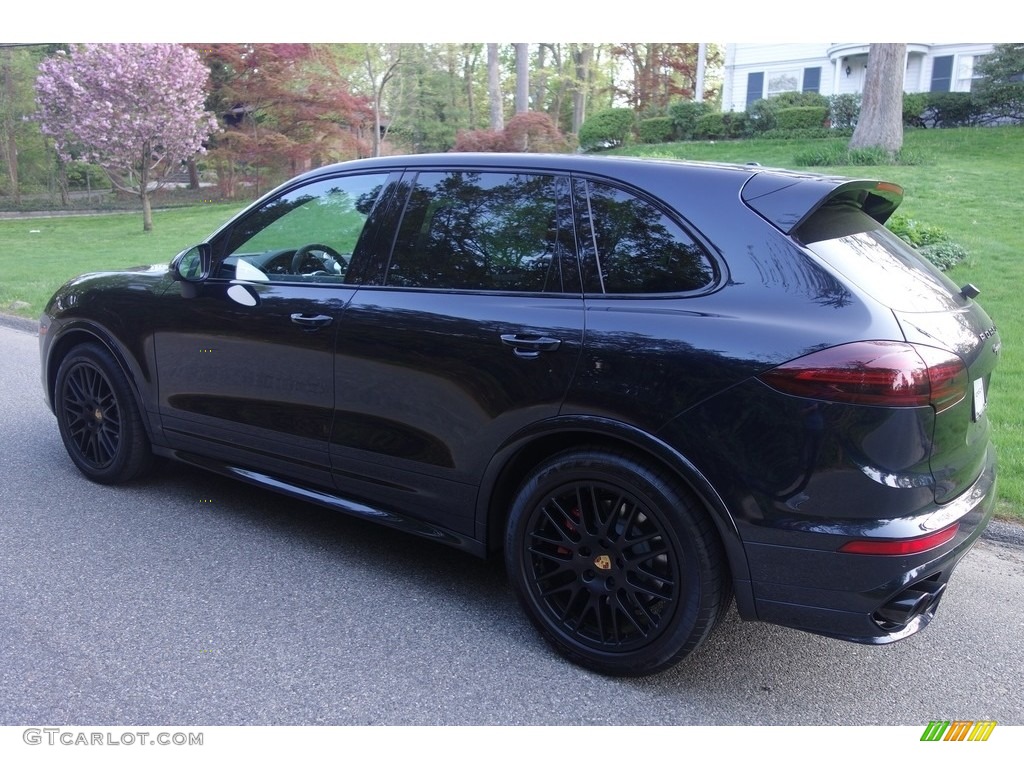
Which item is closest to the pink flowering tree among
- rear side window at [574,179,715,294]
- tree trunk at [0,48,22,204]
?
tree trunk at [0,48,22,204]

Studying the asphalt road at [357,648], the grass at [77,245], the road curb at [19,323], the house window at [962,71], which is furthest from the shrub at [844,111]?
the asphalt road at [357,648]

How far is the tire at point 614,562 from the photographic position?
2816 mm

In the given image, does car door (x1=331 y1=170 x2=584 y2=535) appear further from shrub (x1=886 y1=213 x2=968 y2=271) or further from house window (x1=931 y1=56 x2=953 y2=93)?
house window (x1=931 y1=56 x2=953 y2=93)

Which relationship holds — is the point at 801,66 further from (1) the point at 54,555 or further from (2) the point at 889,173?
(1) the point at 54,555

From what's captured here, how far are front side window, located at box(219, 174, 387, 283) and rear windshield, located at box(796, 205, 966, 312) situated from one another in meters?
1.86

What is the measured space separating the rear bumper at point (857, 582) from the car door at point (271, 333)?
6.40 ft

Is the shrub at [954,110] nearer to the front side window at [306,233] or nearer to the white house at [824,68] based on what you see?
the white house at [824,68]

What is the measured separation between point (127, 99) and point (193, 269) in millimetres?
19220

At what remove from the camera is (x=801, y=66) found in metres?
31.5

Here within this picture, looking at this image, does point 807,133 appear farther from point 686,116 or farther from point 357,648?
point 357,648

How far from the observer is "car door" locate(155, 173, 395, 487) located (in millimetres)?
3744

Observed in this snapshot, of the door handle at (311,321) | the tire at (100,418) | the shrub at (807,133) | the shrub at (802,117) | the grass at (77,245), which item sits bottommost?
the grass at (77,245)

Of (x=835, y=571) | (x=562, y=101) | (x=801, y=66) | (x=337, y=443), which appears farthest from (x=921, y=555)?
(x=562, y=101)
